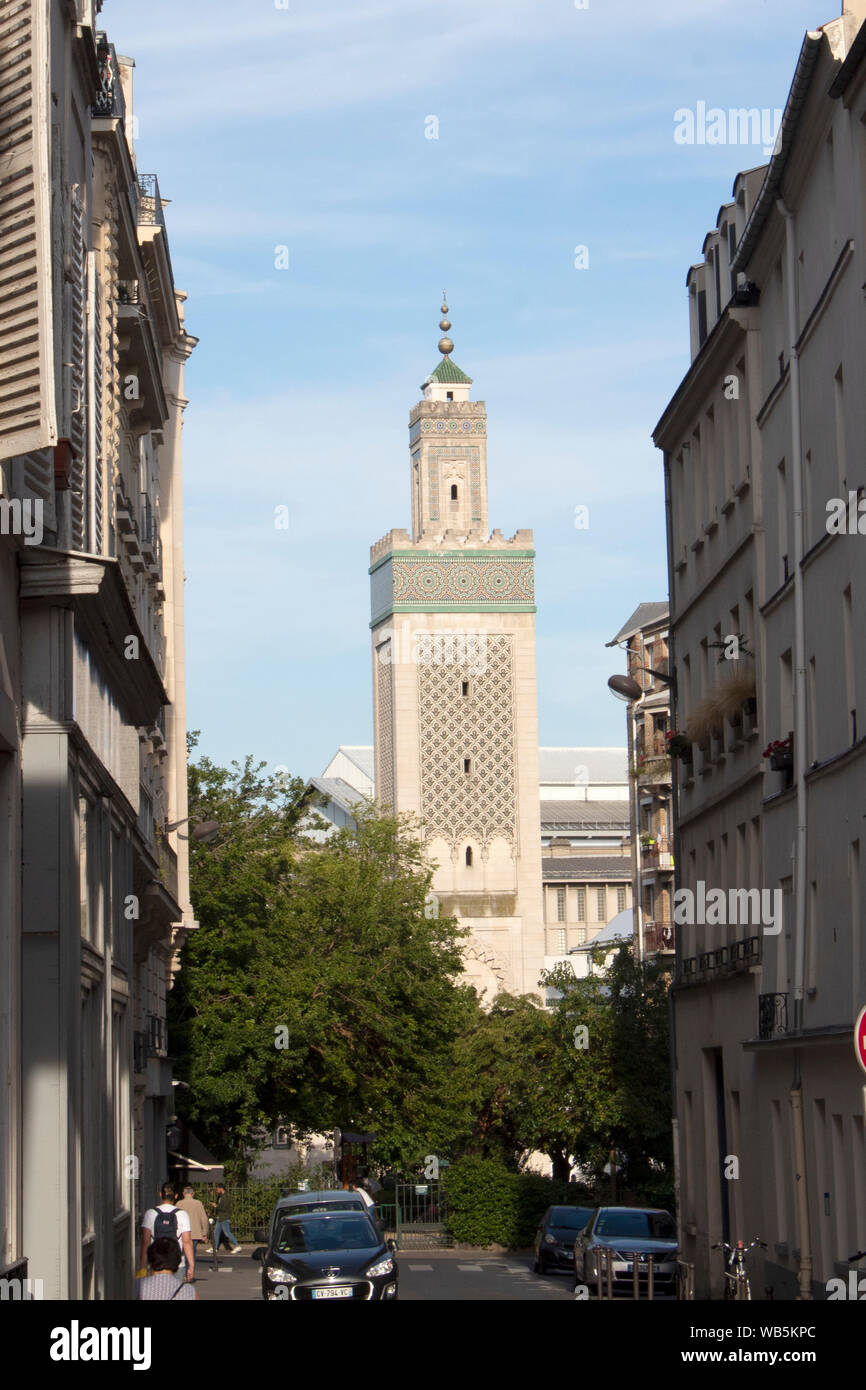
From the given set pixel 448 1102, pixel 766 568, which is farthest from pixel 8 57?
pixel 448 1102

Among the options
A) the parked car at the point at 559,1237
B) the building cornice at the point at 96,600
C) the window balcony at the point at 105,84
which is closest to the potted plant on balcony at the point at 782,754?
the building cornice at the point at 96,600

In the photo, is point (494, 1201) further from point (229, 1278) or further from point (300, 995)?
point (229, 1278)

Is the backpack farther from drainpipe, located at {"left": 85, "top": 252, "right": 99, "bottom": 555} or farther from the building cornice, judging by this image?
drainpipe, located at {"left": 85, "top": 252, "right": 99, "bottom": 555}

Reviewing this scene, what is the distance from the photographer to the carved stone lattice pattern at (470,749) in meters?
91.1

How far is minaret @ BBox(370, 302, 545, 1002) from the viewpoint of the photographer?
90.3 m

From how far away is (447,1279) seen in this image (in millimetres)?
38938

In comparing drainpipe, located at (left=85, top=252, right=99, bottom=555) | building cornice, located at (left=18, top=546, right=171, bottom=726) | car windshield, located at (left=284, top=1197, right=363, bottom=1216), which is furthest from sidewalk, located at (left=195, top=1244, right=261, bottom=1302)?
drainpipe, located at (left=85, top=252, right=99, bottom=555)

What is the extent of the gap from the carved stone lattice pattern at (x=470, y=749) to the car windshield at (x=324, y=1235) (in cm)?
6609

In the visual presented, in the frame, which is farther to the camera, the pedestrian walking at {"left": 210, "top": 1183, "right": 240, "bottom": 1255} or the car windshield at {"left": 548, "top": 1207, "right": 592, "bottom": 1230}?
the pedestrian walking at {"left": 210, "top": 1183, "right": 240, "bottom": 1255}

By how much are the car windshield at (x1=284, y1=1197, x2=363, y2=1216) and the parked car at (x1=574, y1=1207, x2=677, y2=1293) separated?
12.9 ft

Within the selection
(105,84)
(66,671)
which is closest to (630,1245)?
(105,84)

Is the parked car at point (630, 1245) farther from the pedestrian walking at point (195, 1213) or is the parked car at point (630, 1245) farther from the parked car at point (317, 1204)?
the pedestrian walking at point (195, 1213)

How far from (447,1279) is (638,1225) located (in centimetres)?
899
